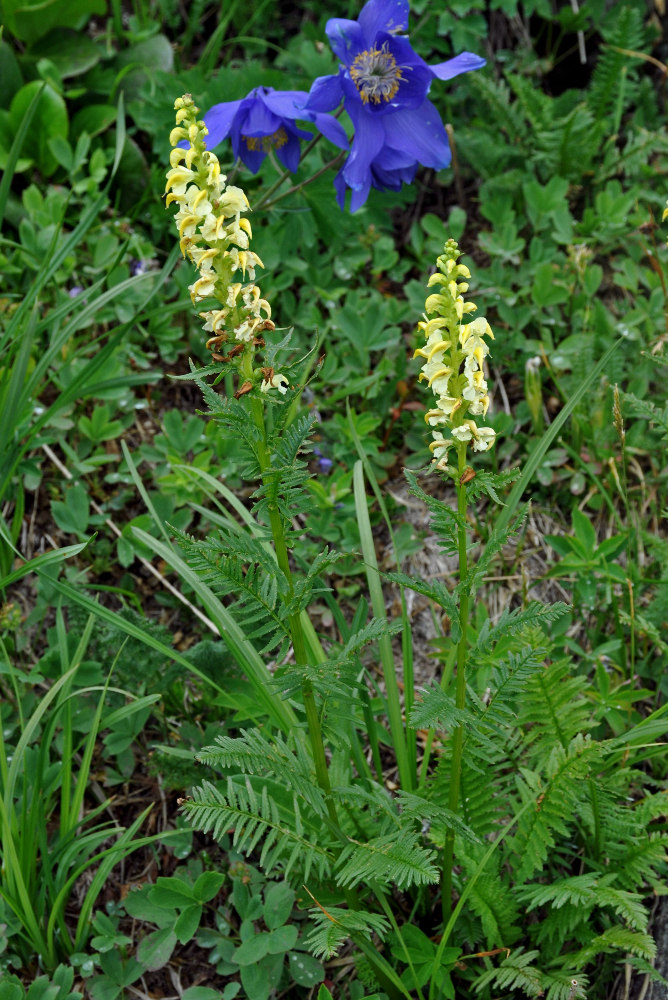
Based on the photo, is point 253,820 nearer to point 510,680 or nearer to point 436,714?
point 436,714

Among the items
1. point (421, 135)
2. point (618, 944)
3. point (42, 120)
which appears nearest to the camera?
point (618, 944)

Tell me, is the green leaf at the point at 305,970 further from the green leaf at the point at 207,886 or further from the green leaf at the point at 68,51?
the green leaf at the point at 68,51

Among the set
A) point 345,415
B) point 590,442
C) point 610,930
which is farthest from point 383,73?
point 610,930

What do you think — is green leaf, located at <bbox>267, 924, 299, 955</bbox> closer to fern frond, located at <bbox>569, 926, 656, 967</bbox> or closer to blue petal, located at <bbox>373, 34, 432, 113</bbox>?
fern frond, located at <bbox>569, 926, 656, 967</bbox>

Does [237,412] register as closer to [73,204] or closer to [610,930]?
[610,930]

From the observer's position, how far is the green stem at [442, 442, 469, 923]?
48.8 inches

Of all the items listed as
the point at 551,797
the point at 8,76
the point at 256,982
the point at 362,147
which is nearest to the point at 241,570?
the point at 551,797

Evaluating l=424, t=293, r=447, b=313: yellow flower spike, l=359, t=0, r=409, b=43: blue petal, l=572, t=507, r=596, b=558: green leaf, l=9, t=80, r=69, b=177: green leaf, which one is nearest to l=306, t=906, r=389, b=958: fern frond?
l=424, t=293, r=447, b=313: yellow flower spike

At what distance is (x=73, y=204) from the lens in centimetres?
294

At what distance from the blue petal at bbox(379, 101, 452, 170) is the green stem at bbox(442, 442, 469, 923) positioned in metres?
1.24

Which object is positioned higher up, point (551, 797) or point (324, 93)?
point (324, 93)

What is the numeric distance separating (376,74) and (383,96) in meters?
0.05

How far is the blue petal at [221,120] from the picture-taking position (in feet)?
6.82

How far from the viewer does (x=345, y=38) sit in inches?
82.1
